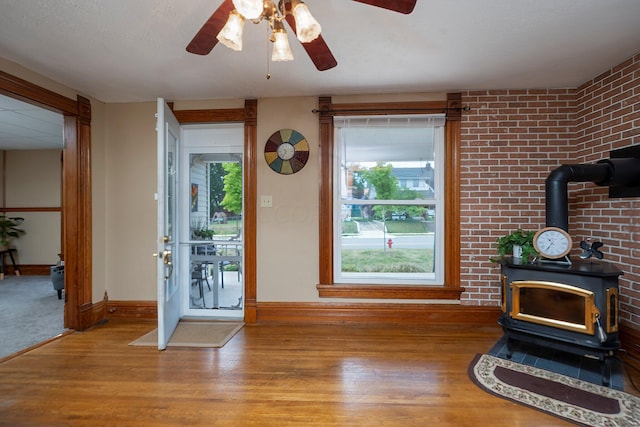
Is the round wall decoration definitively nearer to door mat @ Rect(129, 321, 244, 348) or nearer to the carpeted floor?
door mat @ Rect(129, 321, 244, 348)

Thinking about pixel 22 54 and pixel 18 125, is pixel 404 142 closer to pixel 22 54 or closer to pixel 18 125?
pixel 22 54

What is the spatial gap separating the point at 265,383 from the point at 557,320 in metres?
2.16

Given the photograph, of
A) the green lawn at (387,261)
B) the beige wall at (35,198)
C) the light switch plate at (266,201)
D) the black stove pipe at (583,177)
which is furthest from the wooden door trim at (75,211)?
the black stove pipe at (583,177)

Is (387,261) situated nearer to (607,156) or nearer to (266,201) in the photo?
(266,201)

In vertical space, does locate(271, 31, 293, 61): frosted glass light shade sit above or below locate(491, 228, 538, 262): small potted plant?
above

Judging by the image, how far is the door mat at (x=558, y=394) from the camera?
1741mm

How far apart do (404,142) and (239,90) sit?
1757 millimetres

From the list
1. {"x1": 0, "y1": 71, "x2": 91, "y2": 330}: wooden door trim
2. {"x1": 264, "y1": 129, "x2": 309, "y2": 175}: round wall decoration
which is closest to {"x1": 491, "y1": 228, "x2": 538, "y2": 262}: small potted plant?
{"x1": 264, "y1": 129, "x2": 309, "y2": 175}: round wall decoration

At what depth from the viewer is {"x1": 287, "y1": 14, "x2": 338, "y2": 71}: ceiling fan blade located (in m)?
1.49

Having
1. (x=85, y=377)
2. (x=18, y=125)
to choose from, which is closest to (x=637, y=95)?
(x=85, y=377)

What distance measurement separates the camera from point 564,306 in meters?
2.24

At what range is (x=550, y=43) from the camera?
86.8 inches

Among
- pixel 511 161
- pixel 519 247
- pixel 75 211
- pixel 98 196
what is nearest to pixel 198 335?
pixel 75 211

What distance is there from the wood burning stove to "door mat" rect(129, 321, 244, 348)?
2.44 m
